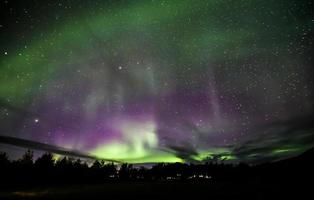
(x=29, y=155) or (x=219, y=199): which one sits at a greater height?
(x=29, y=155)

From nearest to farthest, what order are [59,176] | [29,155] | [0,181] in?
[0,181]
[59,176]
[29,155]

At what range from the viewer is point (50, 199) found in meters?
31.8

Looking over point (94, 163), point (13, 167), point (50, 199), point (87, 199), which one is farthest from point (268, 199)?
point (94, 163)

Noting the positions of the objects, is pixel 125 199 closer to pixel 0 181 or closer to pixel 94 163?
pixel 0 181

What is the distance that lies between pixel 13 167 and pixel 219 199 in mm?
77885

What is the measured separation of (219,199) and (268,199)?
6305mm

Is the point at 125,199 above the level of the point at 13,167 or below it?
below

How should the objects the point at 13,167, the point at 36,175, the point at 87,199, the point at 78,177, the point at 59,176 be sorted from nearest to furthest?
the point at 87,199
the point at 13,167
the point at 36,175
the point at 59,176
the point at 78,177

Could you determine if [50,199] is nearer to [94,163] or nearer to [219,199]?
[219,199]

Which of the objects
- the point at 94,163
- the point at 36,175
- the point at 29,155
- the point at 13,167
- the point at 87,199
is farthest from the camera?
the point at 94,163

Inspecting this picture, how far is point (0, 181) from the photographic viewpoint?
211 ft

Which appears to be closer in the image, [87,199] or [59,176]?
[87,199]

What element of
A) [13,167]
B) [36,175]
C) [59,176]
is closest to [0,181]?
[13,167]

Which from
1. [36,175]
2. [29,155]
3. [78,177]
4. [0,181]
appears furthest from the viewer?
[29,155]
